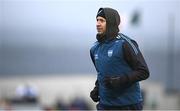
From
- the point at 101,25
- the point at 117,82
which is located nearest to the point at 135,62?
the point at 117,82

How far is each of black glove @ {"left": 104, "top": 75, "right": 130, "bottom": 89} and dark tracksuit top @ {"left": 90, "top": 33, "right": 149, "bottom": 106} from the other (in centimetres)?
2

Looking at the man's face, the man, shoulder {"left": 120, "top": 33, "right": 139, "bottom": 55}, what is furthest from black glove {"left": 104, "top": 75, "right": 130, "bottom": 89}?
the man's face

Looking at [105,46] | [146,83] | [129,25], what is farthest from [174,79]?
[105,46]

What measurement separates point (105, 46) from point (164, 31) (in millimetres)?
23200

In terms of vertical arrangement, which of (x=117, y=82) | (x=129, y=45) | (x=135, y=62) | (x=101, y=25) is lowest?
(x=117, y=82)

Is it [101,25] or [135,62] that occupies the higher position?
[101,25]

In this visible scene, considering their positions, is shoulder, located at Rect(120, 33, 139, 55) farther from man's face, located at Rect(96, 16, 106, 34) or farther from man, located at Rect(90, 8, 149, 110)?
man's face, located at Rect(96, 16, 106, 34)

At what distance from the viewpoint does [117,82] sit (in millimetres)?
5586

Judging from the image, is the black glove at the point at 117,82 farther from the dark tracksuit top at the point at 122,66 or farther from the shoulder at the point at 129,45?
the shoulder at the point at 129,45

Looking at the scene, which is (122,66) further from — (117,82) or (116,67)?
(117,82)

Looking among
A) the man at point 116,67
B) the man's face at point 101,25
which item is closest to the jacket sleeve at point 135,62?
the man at point 116,67

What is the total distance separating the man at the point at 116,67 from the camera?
5.64 meters

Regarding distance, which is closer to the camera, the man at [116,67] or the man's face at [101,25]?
the man at [116,67]

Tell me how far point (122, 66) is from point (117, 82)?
0.18 m
